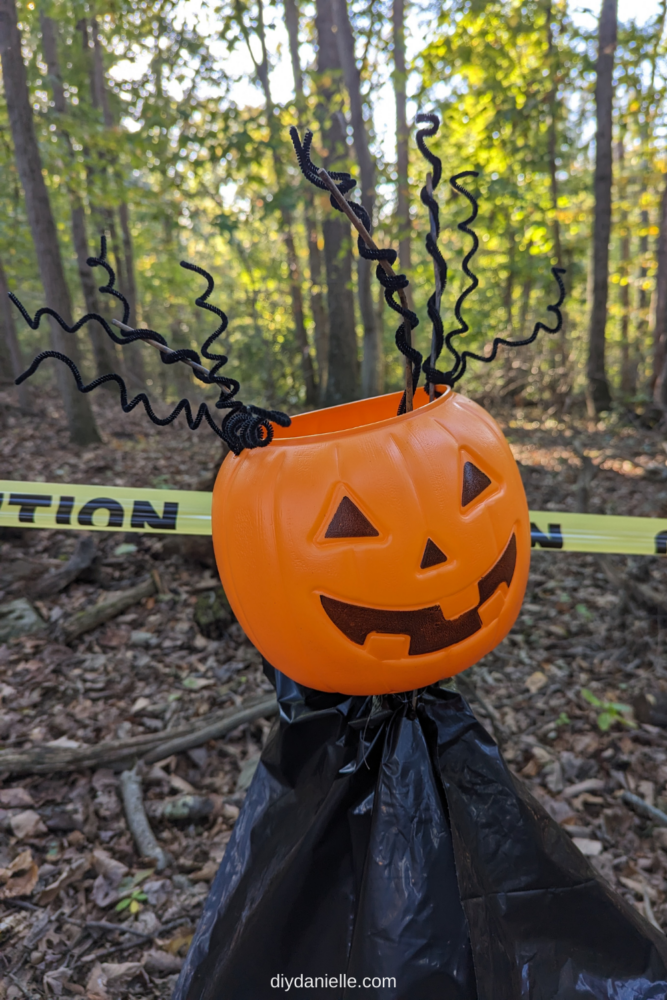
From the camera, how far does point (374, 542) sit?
3.62ft

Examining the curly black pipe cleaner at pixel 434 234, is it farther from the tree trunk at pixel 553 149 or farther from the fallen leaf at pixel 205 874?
the tree trunk at pixel 553 149

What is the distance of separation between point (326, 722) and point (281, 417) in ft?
2.58

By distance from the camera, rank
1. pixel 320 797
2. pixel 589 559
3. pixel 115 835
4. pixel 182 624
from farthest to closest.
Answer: pixel 589 559, pixel 182 624, pixel 115 835, pixel 320 797

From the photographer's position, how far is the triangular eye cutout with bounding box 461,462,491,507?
117cm

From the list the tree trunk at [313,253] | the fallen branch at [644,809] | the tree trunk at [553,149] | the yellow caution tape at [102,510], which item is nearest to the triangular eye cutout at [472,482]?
the yellow caution tape at [102,510]

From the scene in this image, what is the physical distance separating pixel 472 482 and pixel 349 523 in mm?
278

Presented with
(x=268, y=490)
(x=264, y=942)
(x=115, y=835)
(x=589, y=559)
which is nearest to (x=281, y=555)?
(x=268, y=490)

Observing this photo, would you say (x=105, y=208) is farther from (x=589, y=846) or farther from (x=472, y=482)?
(x=589, y=846)

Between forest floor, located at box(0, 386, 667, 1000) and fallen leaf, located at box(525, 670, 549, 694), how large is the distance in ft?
0.05

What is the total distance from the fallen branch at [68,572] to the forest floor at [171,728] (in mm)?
64

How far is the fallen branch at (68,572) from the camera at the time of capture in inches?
132

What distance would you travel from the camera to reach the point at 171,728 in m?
2.54

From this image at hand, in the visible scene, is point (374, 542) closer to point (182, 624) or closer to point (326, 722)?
point (326, 722)

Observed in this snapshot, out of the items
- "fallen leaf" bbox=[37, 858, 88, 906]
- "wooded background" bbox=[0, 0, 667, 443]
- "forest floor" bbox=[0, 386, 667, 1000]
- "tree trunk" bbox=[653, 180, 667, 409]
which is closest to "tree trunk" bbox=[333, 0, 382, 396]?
"wooded background" bbox=[0, 0, 667, 443]
